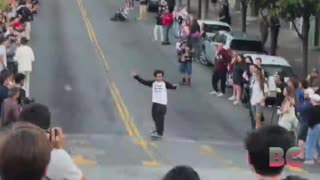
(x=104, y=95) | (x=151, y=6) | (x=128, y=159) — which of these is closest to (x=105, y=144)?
(x=128, y=159)

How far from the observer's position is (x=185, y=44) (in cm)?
2784

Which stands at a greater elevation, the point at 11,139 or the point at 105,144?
the point at 11,139

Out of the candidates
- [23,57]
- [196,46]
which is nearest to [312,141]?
[23,57]

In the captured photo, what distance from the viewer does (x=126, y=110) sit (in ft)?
74.5

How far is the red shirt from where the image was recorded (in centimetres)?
3692

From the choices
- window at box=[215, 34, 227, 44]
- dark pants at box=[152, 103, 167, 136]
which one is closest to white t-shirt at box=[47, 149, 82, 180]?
dark pants at box=[152, 103, 167, 136]

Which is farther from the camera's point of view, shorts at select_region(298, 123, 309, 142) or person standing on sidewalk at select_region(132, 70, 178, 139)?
person standing on sidewalk at select_region(132, 70, 178, 139)

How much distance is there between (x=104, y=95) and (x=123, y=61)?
24.0 feet

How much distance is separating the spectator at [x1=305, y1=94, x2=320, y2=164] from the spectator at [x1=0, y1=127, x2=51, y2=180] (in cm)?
1297

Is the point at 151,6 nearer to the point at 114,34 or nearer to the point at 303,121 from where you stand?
the point at 114,34

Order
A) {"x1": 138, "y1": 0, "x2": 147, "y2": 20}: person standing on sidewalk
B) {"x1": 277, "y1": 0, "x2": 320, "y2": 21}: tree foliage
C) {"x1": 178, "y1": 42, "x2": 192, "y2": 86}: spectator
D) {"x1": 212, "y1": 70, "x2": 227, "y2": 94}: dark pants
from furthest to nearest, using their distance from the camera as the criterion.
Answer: {"x1": 138, "y1": 0, "x2": 147, "y2": 20}: person standing on sidewalk < {"x1": 178, "y1": 42, "x2": 192, "y2": 86}: spectator < {"x1": 277, "y1": 0, "x2": 320, "y2": 21}: tree foliage < {"x1": 212, "y1": 70, "x2": 227, "y2": 94}: dark pants

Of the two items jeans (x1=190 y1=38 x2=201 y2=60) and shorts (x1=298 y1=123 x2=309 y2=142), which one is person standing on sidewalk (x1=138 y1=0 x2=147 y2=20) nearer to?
jeans (x1=190 y1=38 x2=201 y2=60)

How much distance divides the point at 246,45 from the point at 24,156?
26961mm

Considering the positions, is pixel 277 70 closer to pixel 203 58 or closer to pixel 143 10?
pixel 203 58
